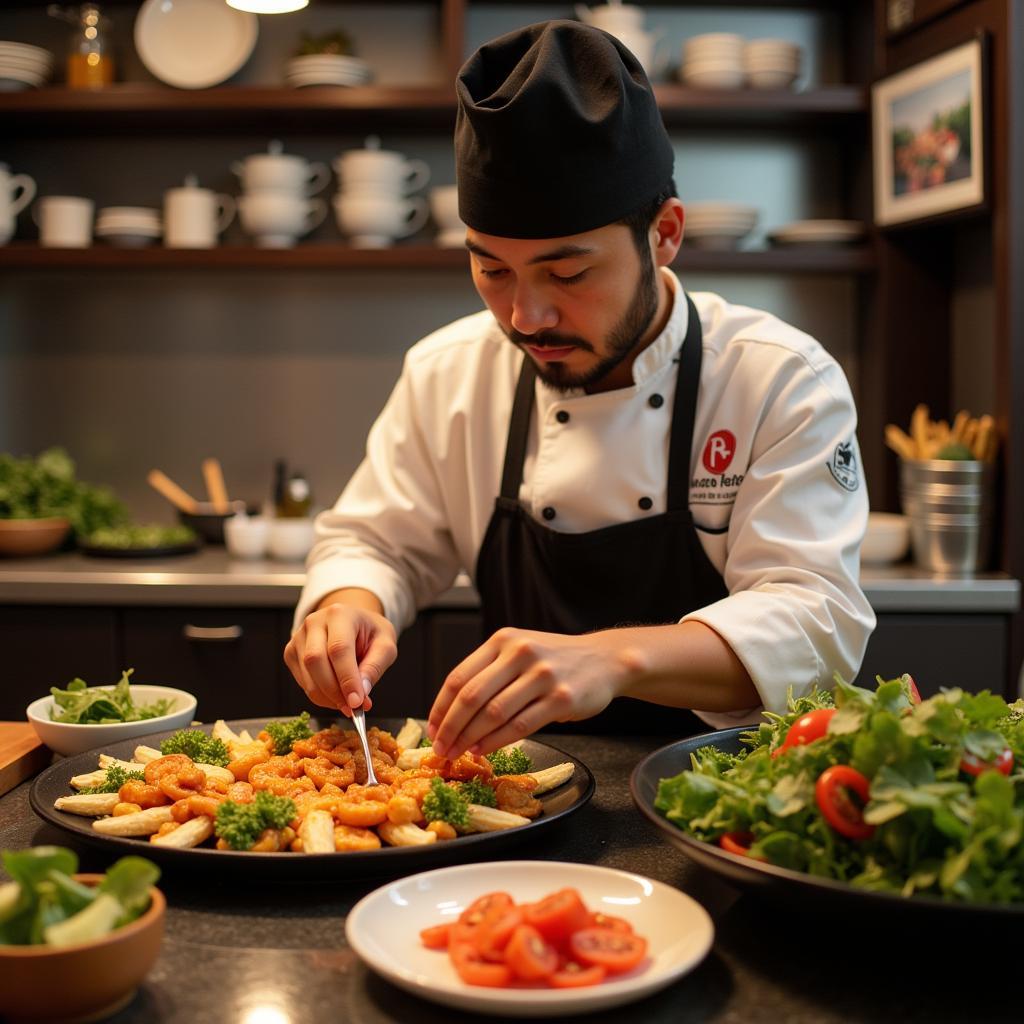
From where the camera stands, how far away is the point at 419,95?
3.41m

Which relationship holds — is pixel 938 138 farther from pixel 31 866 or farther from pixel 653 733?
pixel 31 866

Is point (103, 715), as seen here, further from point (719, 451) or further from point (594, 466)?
point (719, 451)

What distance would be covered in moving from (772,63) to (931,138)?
0.49 metres

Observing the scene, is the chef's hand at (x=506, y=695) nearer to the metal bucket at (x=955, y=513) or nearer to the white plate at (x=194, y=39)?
the metal bucket at (x=955, y=513)

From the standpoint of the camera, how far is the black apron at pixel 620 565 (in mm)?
2000

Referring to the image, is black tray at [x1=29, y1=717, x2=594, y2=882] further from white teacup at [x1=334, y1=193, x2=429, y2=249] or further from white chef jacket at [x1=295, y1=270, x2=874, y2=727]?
white teacup at [x1=334, y1=193, x2=429, y2=249]

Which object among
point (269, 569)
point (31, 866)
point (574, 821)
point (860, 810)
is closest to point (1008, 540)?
point (269, 569)

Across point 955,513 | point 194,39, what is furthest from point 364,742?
point 194,39

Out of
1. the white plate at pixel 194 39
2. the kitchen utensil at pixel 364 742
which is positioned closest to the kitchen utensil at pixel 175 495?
the white plate at pixel 194 39

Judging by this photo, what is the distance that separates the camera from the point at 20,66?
3.53m

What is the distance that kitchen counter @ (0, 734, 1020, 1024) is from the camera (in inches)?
37.5

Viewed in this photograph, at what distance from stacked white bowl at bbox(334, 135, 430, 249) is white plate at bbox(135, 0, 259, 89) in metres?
0.43

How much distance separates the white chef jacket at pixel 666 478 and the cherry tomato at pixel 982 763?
22.5 inches

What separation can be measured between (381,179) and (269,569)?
1128 millimetres
